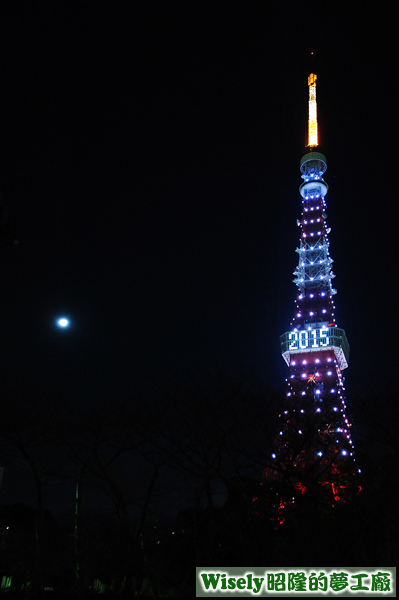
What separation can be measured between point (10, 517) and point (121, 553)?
608 inches

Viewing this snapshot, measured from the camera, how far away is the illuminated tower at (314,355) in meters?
12.9

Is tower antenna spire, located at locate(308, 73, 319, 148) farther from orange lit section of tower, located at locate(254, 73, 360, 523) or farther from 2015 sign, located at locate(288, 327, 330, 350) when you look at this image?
2015 sign, located at locate(288, 327, 330, 350)

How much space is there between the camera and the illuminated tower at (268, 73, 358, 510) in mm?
12922

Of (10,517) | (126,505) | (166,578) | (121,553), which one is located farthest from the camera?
(10,517)

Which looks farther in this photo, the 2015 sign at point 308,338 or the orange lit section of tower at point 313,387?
the 2015 sign at point 308,338

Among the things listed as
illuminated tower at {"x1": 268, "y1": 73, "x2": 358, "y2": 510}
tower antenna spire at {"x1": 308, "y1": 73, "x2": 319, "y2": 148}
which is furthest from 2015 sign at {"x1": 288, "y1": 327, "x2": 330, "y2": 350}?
tower antenna spire at {"x1": 308, "y1": 73, "x2": 319, "y2": 148}

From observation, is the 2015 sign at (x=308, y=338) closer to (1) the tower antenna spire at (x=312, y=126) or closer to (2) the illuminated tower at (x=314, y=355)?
(2) the illuminated tower at (x=314, y=355)

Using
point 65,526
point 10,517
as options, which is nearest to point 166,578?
point 65,526

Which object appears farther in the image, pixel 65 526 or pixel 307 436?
pixel 65 526

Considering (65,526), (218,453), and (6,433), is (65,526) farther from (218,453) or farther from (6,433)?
(218,453)

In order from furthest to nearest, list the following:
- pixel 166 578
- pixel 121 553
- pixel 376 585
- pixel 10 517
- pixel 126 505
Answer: pixel 10 517 → pixel 126 505 → pixel 121 553 → pixel 166 578 → pixel 376 585

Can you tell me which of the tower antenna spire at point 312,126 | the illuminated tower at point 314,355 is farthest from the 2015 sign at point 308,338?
the tower antenna spire at point 312,126

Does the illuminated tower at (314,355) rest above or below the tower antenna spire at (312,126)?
below

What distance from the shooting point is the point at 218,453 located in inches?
502
